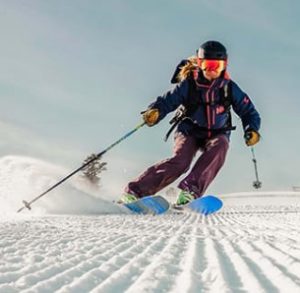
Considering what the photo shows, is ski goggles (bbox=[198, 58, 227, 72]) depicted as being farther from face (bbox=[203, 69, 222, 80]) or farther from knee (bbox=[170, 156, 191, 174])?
knee (bbox=[170, 156, 191, 174])

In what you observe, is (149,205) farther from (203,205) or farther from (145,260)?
(145,260)

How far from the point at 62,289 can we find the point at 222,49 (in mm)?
5104

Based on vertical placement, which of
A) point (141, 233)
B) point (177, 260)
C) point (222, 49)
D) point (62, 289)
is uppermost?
point (222, 49)

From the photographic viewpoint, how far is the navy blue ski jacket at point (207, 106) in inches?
237

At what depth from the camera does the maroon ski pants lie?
19.3 ft

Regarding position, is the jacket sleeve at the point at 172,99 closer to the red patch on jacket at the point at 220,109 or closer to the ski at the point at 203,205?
the red patch on jacket at the point at 220,109

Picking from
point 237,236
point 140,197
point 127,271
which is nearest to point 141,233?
point 237,236

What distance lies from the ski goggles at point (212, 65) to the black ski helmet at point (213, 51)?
46 mm

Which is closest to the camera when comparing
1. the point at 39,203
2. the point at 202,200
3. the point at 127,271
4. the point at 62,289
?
the point at 62,289

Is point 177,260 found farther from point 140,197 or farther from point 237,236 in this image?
point 140,197

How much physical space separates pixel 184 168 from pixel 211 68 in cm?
130

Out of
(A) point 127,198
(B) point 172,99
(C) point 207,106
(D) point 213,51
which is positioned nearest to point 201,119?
(C) point 207,106

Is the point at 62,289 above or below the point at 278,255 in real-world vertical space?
below

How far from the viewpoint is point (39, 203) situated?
17.4ft
